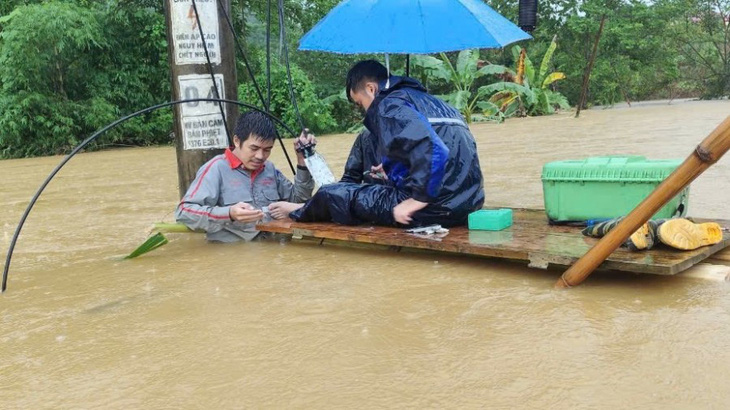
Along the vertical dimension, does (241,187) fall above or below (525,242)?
above

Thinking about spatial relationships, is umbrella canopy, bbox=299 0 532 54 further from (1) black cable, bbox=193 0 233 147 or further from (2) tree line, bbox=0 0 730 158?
(2) tree line, bbox=0 0 730 158

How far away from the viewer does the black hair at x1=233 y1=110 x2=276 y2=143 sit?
4.37 metres

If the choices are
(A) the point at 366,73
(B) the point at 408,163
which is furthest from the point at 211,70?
(B) the point at 408,163

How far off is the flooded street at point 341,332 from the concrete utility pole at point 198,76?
0.84 metres

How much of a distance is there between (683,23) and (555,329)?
25.7 metres

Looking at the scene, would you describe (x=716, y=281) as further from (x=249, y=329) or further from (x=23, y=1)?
(x=23, y=1)

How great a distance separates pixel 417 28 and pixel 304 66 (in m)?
18.6

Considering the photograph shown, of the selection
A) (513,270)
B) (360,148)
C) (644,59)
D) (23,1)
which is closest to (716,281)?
(513,270)

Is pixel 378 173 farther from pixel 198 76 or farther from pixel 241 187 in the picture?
pixel 198 76

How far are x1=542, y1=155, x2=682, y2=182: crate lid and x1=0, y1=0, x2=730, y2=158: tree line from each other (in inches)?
489

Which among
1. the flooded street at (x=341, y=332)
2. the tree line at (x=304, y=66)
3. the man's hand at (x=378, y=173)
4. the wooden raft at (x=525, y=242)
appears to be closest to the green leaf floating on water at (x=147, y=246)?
the flooded street at (x=341, y=332)

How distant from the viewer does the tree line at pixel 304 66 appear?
48.7ft

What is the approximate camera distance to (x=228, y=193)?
4.55 m

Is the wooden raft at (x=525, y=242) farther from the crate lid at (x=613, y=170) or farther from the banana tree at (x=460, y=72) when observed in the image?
the banana tree at (x=460, y=72)
